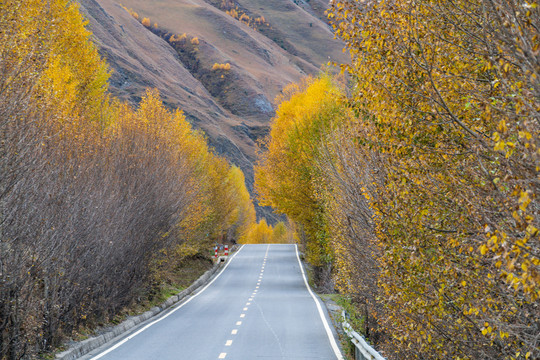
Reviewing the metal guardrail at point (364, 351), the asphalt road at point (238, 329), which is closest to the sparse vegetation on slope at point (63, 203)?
the asphalt road at point (238, 329)

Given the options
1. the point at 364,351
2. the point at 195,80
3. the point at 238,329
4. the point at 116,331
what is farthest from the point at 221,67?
the point at 364,351

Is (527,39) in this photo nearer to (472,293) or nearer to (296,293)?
(472,293)

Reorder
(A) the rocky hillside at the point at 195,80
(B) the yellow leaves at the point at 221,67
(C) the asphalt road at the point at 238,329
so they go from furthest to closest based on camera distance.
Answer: (B) the yellow leaves at the point at 221,67
(A) the rocky hillside at the point at 195,80
(C) the asphalt road at the point at 238,329

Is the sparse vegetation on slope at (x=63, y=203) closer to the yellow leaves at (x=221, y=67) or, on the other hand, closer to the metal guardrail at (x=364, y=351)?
the metal guardrail at (x=364, y=351)

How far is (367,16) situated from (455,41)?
107 cm

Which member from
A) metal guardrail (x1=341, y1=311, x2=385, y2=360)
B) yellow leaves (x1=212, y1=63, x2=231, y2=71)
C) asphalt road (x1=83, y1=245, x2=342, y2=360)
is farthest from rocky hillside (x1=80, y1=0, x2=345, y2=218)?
metal guardrail (x1=341, y1=311, x2=385, y2=360)

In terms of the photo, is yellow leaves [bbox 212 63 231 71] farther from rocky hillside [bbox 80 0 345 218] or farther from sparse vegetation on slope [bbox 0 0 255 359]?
sparse vegetation on slope [bbox 0 0 255 359]

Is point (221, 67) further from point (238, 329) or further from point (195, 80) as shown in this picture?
point (238, 329)

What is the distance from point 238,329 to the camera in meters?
17.7

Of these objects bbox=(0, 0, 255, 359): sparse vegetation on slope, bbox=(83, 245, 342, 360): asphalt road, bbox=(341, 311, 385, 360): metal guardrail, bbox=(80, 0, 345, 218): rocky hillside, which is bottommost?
bbox=(83, 245, 342, 360): asphalt road

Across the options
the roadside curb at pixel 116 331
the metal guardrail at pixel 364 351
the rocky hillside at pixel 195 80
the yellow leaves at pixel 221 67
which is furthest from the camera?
the yellow leaves at pixel 221 67

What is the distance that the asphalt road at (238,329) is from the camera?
13.5 m

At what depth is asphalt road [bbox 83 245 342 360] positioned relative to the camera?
13.5m

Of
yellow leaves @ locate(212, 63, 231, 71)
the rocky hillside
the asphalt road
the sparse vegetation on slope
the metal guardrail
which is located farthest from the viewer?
yellow leaves @ locate(212, 63, 231, 71)
